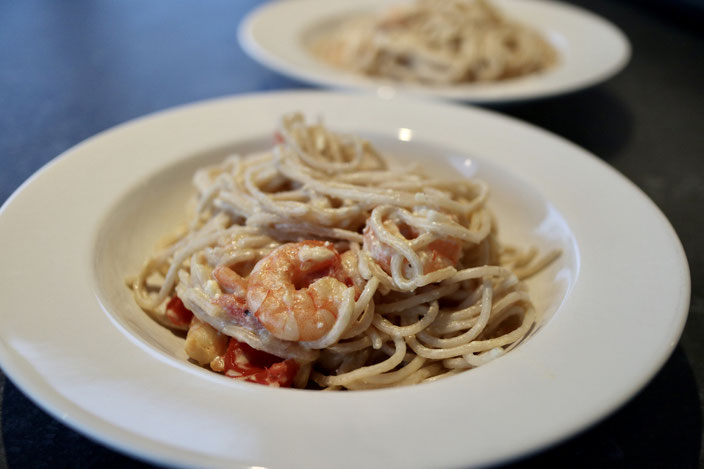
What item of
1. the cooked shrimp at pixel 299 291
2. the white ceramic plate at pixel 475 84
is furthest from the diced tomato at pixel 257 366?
the white ceramic plate at pixel 475 84

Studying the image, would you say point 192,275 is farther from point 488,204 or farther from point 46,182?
point 488,204

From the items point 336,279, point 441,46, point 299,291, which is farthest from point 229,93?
point 299,291

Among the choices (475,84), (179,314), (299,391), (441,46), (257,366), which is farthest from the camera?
(441,46)

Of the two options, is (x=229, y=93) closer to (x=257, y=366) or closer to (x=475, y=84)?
(x=475, y=84)

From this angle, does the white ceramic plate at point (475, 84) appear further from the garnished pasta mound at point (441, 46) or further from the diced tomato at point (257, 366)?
the diced tomato at point (257, 366)

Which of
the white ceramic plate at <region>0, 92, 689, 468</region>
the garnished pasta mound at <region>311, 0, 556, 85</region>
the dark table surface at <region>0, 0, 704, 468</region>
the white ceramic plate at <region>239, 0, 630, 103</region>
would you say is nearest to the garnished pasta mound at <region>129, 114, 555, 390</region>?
the white ceramic plate at <region>0, 92, 689, 468</region>

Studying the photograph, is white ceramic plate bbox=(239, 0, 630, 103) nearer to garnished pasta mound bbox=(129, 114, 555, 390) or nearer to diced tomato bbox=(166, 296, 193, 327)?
garnished pasta mound bbox=(129, 114, 555, 390)
